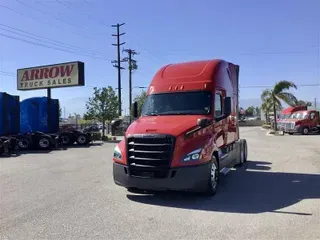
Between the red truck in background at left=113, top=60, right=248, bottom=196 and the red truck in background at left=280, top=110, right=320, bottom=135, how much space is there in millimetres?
28481

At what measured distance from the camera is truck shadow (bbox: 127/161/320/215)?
7164 mm

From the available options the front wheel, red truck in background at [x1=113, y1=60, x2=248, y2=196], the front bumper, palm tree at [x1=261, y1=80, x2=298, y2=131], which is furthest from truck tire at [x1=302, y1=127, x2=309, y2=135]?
the front bumper

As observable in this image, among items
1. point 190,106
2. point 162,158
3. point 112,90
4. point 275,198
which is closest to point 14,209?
point 162,158

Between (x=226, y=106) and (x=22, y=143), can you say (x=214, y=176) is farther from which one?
(x=22, y=143)

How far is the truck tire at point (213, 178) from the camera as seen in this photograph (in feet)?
25.7

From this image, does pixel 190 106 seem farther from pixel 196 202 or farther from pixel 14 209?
pixel 14 209

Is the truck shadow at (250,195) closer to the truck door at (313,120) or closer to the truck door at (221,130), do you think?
the truck door at (221,130)

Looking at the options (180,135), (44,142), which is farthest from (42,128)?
(180,135)

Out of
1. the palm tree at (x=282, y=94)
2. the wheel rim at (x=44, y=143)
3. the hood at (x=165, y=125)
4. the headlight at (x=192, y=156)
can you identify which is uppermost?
the palm tree at (x=282, y=94)

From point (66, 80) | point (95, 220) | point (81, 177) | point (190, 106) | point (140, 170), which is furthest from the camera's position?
point (66, 80)

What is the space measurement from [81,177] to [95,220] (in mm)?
4846

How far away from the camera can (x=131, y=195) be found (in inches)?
326

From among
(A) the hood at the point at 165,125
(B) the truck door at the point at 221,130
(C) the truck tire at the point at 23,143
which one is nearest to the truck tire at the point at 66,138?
(C) the truck tire at the point at 23,143

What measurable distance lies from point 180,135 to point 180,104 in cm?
166
